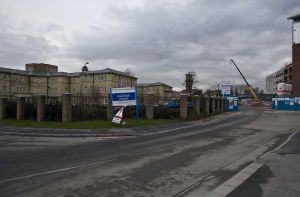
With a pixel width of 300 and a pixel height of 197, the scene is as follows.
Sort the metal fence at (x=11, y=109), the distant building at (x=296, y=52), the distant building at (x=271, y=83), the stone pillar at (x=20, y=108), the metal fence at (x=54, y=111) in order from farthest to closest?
the distant building at (x=271, y=83) → the distant building at (x=296, y=52) → the metal fence at (x=11, y=109) → the stone pillar at (x=20, y=108) → the metal fence at (x=54, y=111)

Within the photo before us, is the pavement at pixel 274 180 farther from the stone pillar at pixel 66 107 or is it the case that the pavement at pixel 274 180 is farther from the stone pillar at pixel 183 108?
the stone pillar at pixel 183 108

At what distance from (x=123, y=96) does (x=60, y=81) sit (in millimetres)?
77246

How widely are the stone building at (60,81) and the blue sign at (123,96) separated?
6321cm

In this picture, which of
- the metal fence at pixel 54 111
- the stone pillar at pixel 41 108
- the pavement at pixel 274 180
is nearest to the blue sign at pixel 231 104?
the metal fence at pixel 54 111

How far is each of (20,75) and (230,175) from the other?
9278 centimetres

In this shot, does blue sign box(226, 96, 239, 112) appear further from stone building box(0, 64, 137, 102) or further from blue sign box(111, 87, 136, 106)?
stone building box(0, 64, 137, 102)

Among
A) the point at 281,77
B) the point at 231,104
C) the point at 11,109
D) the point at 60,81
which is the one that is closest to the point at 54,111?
the point at 11,109

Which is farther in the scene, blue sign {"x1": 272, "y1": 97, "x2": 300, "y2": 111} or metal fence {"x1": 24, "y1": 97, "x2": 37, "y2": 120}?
blue sign {"x1": 272, "y1": 97, "x2": 300, "y2": 111}

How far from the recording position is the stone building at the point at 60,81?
90450 millimetres

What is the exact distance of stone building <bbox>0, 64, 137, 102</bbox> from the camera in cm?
9045

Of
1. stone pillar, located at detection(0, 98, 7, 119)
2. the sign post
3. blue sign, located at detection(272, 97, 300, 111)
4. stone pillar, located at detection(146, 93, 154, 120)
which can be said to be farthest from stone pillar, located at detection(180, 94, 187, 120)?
blue sign, located at detection(272, 97, 300, 111)

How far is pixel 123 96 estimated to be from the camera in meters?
25.3

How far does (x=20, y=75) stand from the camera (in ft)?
302

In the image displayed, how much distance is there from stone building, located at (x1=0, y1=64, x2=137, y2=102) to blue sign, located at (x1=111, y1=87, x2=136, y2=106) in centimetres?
6321
